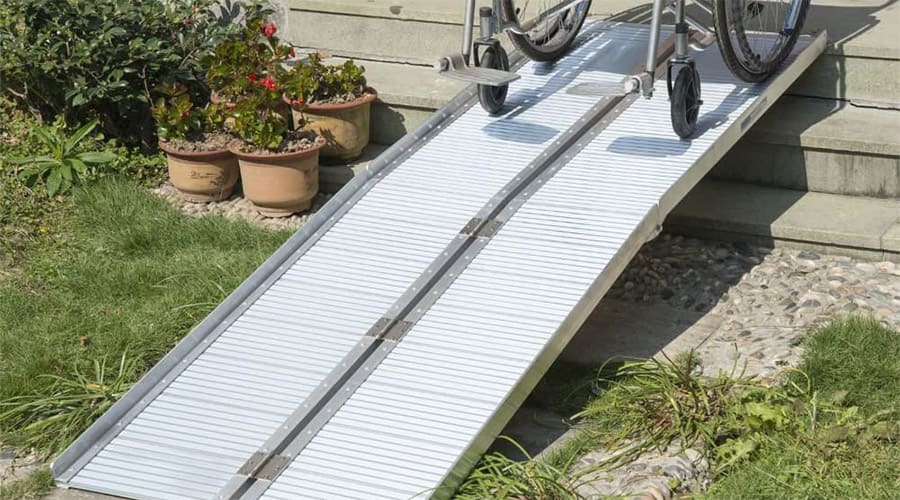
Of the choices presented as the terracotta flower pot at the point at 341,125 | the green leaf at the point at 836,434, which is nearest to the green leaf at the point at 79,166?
the terracotta flower pot at the point at 341,125

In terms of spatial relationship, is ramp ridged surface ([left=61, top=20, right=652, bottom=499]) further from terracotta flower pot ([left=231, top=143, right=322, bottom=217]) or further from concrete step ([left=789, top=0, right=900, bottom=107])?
concrete step ([left=789, top=0, right=900, bottom=107])

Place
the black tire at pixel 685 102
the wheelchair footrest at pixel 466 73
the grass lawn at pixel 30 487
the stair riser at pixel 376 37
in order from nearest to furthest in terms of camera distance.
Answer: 1. the grass lawn at pixel 30 487
2. the black tire at pixel 685 102
3. the wheelchair footrest at pixel 466 73
4. the stair riser at pixel 376 37

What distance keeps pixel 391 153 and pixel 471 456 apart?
183 centimetres

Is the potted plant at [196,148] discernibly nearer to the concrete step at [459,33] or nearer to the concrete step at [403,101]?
the concrete step at [403,101]

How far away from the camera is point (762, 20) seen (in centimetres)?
729

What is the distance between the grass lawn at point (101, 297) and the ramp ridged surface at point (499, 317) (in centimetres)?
106

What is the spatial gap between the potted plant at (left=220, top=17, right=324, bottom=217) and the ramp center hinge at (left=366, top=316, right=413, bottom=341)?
1823mm

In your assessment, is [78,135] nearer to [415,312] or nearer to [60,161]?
[60,161]

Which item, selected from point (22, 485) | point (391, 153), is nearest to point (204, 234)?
point (391, 153)

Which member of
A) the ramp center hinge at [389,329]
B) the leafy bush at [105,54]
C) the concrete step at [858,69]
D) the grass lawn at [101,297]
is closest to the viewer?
the ramp center hinge at [389,329]

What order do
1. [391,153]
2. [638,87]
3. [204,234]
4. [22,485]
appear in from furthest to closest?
[204,234], [391,153], [638,87], [22,485]

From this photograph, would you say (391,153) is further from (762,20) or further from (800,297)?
(762,20)

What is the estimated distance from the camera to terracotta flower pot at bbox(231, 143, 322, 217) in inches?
263

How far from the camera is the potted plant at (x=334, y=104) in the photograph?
270 inches
